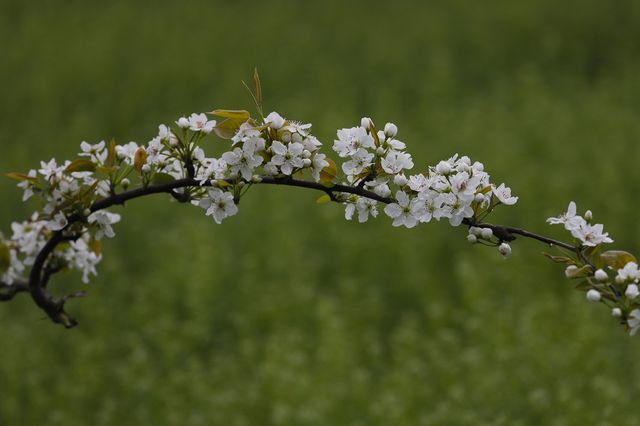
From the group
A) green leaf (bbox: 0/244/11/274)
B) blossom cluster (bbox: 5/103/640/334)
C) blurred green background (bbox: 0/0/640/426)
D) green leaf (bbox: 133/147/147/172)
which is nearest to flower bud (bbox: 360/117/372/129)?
blossom cluster (bbox: 5/103/640/334)

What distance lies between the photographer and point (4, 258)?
182 centimetres

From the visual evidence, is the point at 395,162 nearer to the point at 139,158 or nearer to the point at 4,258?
the point at 139,158

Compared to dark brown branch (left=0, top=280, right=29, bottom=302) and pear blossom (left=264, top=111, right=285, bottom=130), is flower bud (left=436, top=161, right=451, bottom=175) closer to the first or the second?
pear blossom (left=264, top=111, right=285, bottom=130)

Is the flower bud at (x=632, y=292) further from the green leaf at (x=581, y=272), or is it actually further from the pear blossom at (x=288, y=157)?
the pear blossom at (x=288, y=157)

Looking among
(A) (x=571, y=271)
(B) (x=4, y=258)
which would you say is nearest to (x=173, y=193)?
(B) (x=4, y=258)

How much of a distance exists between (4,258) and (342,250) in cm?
417

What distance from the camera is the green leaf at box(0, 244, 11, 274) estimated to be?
1810mm

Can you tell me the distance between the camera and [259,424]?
4.11m

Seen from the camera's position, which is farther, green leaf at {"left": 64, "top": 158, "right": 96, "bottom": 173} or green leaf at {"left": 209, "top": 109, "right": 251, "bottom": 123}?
green leaf at {"left": 64, "top": 158, "right": 96, "bottom": 173}

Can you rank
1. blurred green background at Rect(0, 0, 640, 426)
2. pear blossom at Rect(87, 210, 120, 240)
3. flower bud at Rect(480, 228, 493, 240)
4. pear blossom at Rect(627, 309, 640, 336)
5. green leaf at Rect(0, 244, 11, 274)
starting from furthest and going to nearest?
blurred green background at Rect(0, 0, 640, 426), green leaf at Rect(0, 244, 11, 274), pear blossom at Rect(87, 210, 120, 240), flower bud at Rect(480, 228, 493, 240), pear blossom at Rect(627, 309, 640, 336)

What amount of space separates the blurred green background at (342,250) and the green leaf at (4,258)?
220 centimetres

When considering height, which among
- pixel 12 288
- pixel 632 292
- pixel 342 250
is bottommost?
pixel 12 288

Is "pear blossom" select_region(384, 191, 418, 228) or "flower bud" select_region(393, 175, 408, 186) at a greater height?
"flower bud" select_region(393, 175, 408, 186)

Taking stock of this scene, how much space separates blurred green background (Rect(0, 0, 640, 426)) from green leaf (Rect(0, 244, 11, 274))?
2201 millimetres
